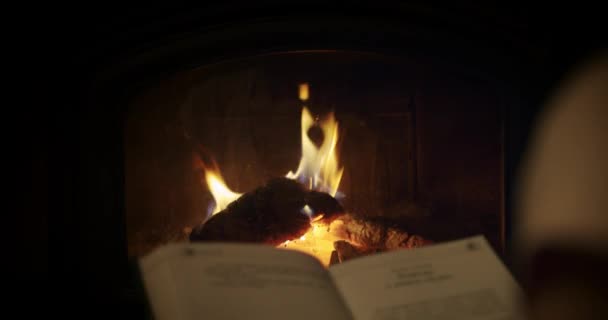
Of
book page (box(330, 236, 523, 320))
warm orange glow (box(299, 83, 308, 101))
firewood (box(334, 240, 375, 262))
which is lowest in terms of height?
firewood (box(334, 240, 375, 262))

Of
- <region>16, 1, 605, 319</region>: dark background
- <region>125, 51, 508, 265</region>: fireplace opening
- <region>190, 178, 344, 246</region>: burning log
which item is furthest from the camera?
<region>125, 51, 508, 265</region>: fireplace opening

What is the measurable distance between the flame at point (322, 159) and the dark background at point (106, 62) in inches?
10.3

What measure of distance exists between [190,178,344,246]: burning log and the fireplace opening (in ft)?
0.05

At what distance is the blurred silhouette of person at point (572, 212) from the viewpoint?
0.60 metres

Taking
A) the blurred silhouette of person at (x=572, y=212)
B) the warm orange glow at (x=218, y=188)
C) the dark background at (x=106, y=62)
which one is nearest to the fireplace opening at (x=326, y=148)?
the warm orange glow at (x=218, y=188)

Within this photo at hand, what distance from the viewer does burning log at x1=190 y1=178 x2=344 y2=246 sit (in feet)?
3.95

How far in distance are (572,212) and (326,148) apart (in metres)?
0.78

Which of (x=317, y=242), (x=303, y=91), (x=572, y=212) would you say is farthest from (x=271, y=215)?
(x=572, y=212)

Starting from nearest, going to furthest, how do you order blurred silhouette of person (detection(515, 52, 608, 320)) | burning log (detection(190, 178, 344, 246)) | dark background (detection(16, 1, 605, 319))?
blurred silhouette of person (detection(515, 52, 608, 320)), dark background (detection(16, 1, 605, 319)), burning log (detection(190, 178, 344, 246))

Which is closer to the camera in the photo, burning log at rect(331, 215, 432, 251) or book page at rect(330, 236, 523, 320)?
book page at rect(330, 236, 523, 320)

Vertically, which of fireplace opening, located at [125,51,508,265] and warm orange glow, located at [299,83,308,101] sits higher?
warm orange glow, located at [299,83,308,101]

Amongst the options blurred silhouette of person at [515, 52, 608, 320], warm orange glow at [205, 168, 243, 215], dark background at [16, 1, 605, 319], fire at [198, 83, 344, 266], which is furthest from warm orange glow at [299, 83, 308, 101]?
blurred silhouette of person at [515, 52, 608, 320]

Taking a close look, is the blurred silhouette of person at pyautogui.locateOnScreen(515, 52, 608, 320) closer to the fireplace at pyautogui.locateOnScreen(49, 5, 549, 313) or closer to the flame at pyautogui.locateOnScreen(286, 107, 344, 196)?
the fireplace at pyautogui.locateOnScreen(49, 5, 549, 313)

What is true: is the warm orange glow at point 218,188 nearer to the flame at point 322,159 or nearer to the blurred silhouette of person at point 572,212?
the flame at point 322,159
